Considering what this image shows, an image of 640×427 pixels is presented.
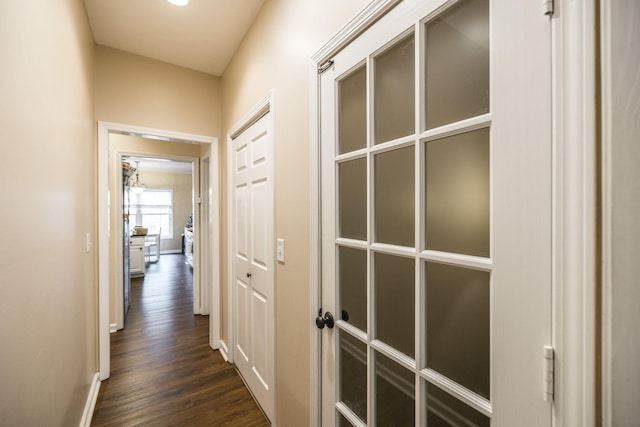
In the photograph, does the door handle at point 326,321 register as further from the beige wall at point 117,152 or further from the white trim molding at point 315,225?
the beige wall at point 117,152

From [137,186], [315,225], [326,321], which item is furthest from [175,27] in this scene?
[137,186]

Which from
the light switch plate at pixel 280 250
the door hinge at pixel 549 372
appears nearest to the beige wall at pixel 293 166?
the light switch plate at pixel 280 250

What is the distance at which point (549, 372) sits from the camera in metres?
0.53

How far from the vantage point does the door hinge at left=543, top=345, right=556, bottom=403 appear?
53 centimetres

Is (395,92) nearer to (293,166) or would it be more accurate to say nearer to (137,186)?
(293,166)

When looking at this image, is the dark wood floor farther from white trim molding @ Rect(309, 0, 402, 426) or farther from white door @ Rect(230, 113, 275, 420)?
white trim molding @ Rect(309, 0, 402, 426)

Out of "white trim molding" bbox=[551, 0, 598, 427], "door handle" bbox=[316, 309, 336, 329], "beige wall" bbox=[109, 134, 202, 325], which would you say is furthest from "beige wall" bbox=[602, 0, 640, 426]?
"beige wall" bbox=[109, 134, 202, 325]

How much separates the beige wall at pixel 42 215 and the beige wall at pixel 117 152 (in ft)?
5.30

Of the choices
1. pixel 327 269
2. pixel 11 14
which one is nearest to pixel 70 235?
pixel 11 14

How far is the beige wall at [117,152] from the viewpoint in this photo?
10.6 ft

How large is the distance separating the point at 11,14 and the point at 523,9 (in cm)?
142

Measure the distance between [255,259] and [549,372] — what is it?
174cm

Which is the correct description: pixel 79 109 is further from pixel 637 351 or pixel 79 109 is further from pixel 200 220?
pixel 637 351

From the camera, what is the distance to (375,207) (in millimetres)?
1005
